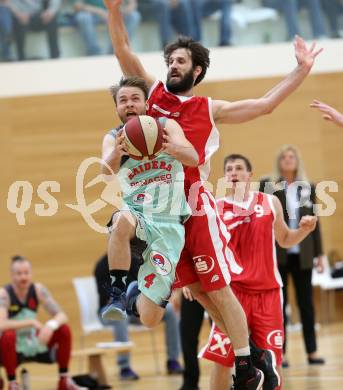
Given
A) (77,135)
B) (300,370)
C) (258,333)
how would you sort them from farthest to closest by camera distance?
(77,135), (300,370), (258,333)

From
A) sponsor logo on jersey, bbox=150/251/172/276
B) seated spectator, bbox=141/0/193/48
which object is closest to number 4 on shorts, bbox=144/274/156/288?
sponsor logo on jersey, bbox=150/251/172/276

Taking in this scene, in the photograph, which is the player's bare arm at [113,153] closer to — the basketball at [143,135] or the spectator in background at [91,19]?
the basketball at [143,135]

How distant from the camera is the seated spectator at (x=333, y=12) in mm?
13836

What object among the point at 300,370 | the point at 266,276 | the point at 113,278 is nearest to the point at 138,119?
the point at 113,278

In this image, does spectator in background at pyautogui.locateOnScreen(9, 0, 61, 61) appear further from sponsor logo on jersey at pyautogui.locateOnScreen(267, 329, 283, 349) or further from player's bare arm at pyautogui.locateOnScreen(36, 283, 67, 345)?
sponsor logo on jersey at pyautogui.locateOnScreen(267, 329, 283, 349)

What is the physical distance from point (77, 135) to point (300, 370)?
5.24 meters

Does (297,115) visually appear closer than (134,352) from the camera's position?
No

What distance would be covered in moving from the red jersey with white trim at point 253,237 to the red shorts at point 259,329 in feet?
0.33

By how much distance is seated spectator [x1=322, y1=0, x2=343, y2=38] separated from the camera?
13.8 m

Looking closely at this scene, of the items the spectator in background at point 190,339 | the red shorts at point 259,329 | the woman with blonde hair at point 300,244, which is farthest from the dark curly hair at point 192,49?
the woman with blonde hair at point 300,244

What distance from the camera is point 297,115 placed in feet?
46.2

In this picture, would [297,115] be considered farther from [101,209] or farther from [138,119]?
[138,119]

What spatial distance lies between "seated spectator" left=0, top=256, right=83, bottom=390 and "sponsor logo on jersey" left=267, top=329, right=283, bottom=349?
2865 mm

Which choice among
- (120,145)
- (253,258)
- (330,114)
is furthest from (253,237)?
(120,145)
